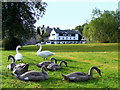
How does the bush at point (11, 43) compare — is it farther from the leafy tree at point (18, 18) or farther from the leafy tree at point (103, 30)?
the leafy tree at point (103, 30)

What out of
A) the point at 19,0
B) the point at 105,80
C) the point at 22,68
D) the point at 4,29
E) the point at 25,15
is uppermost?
the point at 19,0

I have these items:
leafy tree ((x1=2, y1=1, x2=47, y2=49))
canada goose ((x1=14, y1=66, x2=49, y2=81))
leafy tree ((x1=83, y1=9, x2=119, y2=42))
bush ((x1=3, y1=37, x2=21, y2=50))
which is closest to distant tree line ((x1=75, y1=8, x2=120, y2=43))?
leafy tree ((x1=83, y1=9, x2=119, y2=42))

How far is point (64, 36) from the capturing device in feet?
326

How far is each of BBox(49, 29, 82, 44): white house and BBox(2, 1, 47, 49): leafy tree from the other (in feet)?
170

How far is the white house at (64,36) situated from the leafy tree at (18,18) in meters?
51.7

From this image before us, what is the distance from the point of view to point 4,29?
36844 mm

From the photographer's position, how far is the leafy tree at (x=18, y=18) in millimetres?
36166

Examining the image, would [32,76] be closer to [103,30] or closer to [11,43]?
[11,43]

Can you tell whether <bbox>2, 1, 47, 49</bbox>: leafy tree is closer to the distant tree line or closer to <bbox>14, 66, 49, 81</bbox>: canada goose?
the distant tree line

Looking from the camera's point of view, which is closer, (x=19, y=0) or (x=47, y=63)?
(x=47, y=63)

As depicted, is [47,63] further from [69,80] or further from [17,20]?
[17,20]

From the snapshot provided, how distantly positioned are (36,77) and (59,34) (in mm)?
90785

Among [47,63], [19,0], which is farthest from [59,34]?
[47,63]

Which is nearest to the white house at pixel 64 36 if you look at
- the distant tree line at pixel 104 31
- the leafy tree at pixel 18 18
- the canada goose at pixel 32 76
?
the distant tree line at pixel 104 31
